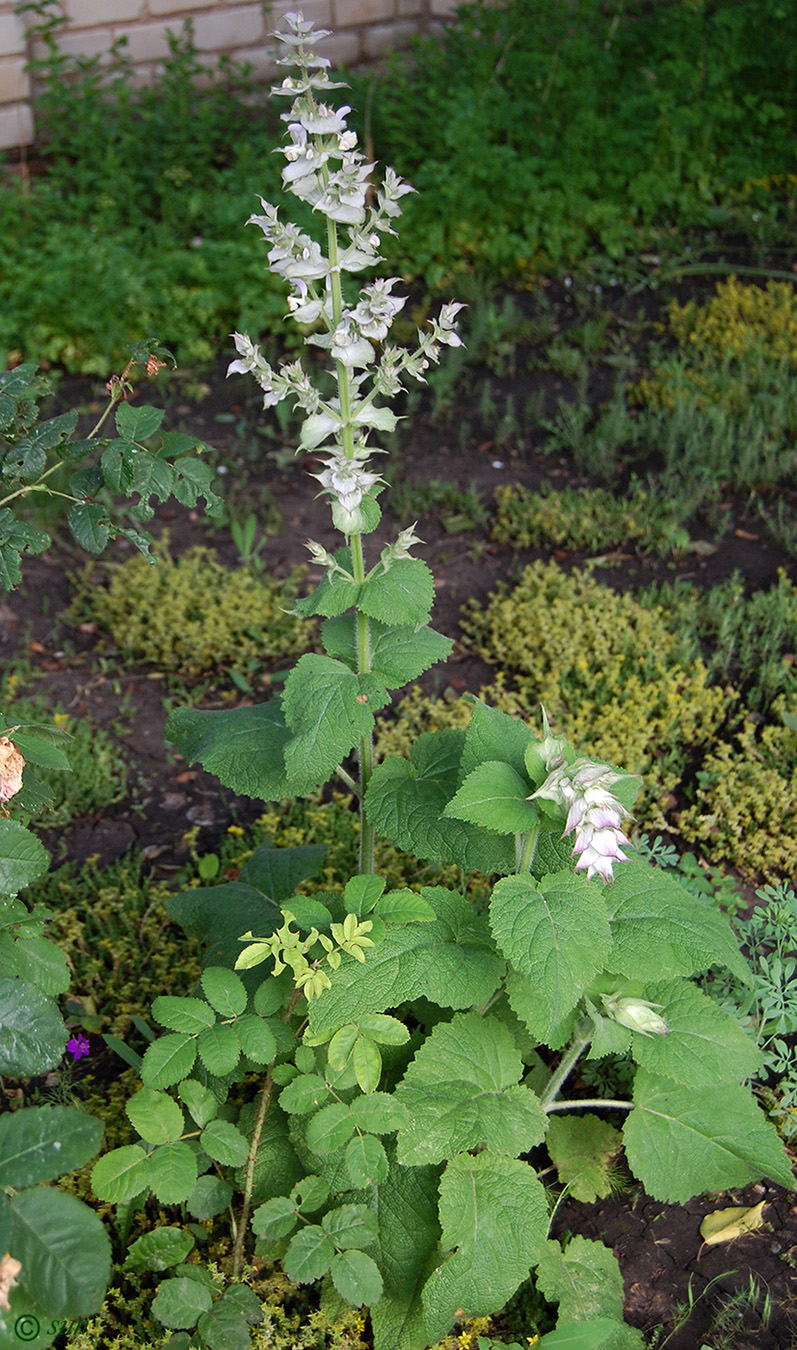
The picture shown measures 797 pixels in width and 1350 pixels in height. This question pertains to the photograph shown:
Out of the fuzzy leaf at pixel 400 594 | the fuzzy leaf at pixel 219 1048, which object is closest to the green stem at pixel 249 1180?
the fuzzy leaf at pixel 219 1048

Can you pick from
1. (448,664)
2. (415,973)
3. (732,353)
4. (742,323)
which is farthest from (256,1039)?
(742,323)

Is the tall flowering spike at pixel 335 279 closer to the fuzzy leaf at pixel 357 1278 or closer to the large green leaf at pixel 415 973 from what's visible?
the large green leaf at pixel 415 973

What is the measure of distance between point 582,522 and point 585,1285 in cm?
312

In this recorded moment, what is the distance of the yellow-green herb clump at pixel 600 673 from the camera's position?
12.2 feet

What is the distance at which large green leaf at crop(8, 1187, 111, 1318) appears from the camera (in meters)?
1.50

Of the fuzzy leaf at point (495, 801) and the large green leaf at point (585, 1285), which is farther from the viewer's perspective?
the large green leaf at point (585, 1285)

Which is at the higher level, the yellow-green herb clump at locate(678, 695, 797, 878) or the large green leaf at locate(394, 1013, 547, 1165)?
the large green leaf at locate(394, 1013, 547, 1165)

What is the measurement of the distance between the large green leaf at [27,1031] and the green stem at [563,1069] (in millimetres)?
1075

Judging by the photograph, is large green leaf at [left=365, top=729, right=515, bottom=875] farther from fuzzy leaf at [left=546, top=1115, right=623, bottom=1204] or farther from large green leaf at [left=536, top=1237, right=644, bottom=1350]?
large green leaf at [left=536, top=1237, right=644, bottom=1350]

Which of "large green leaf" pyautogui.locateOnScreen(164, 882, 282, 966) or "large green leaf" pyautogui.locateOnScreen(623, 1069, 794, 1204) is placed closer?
"large green leaf" pyautogui.locateOnScreen(623, 1069, 794, 1204)

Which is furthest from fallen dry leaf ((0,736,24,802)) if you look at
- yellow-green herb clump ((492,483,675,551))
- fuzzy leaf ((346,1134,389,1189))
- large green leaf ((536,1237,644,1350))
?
yellow-green herb clump ((492,483,675,551))

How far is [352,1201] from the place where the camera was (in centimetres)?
226

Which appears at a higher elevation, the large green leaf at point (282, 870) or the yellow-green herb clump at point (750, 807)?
the large green leaf at point (282, 870)

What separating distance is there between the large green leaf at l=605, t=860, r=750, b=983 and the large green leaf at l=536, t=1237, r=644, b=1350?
662mm
